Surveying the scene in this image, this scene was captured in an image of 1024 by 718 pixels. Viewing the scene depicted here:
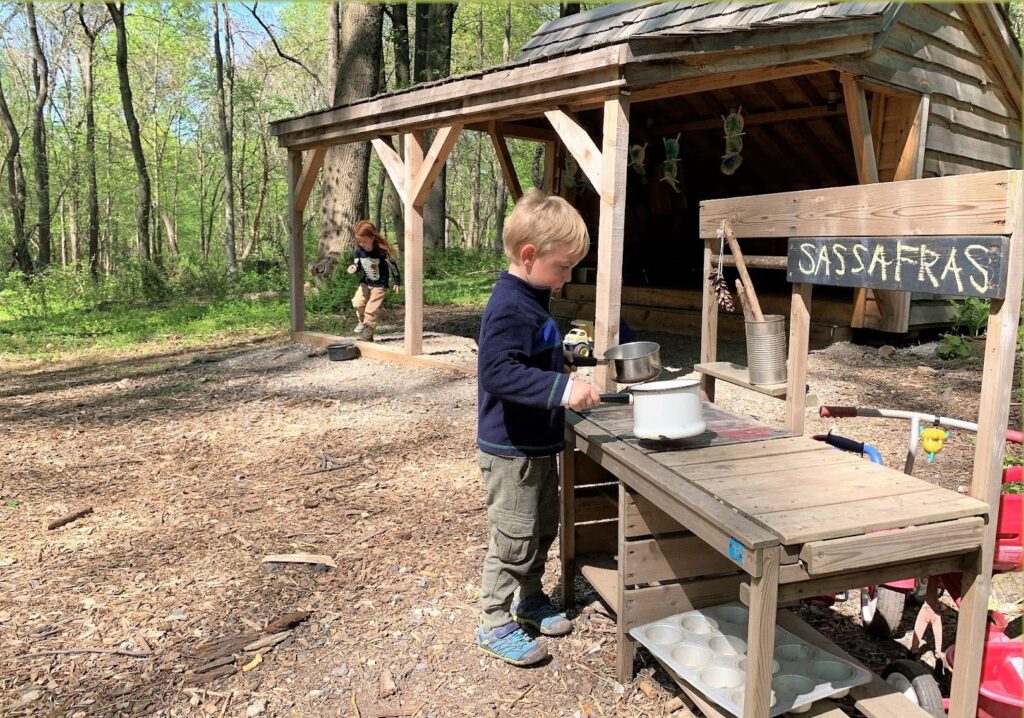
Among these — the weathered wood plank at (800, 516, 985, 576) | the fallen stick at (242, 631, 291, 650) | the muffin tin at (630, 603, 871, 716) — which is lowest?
the fallen stick at (242, 631, 291, 650)

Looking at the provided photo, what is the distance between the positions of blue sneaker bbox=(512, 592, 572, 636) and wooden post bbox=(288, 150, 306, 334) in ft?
25.6

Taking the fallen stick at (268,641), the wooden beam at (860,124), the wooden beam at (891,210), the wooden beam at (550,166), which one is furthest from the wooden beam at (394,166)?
the fallen stick at (268,641)

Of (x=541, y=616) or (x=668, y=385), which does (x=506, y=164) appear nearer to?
(x=541, y=616)

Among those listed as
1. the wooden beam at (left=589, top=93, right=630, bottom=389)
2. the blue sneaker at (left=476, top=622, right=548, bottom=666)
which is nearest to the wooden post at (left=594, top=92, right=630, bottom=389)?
the wooden beam at (left=589, top=93, right=630, bottom=389)

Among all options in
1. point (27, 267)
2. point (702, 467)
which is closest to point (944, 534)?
point (702, 467)

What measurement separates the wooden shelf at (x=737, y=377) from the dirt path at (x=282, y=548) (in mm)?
1039

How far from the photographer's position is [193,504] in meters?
4.56

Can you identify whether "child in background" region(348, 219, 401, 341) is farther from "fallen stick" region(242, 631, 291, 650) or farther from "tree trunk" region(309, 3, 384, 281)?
"fallen stick" region(242, 631, 291, 650)

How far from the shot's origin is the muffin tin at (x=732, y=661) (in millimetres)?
2217

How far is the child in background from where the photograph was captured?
8.84 metres

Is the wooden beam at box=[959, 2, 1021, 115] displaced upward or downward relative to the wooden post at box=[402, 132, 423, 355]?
upward

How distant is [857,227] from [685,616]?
1.53 meters

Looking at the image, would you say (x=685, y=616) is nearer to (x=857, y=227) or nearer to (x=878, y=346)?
(x=857, y=227)

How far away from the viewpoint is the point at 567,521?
3.09m
